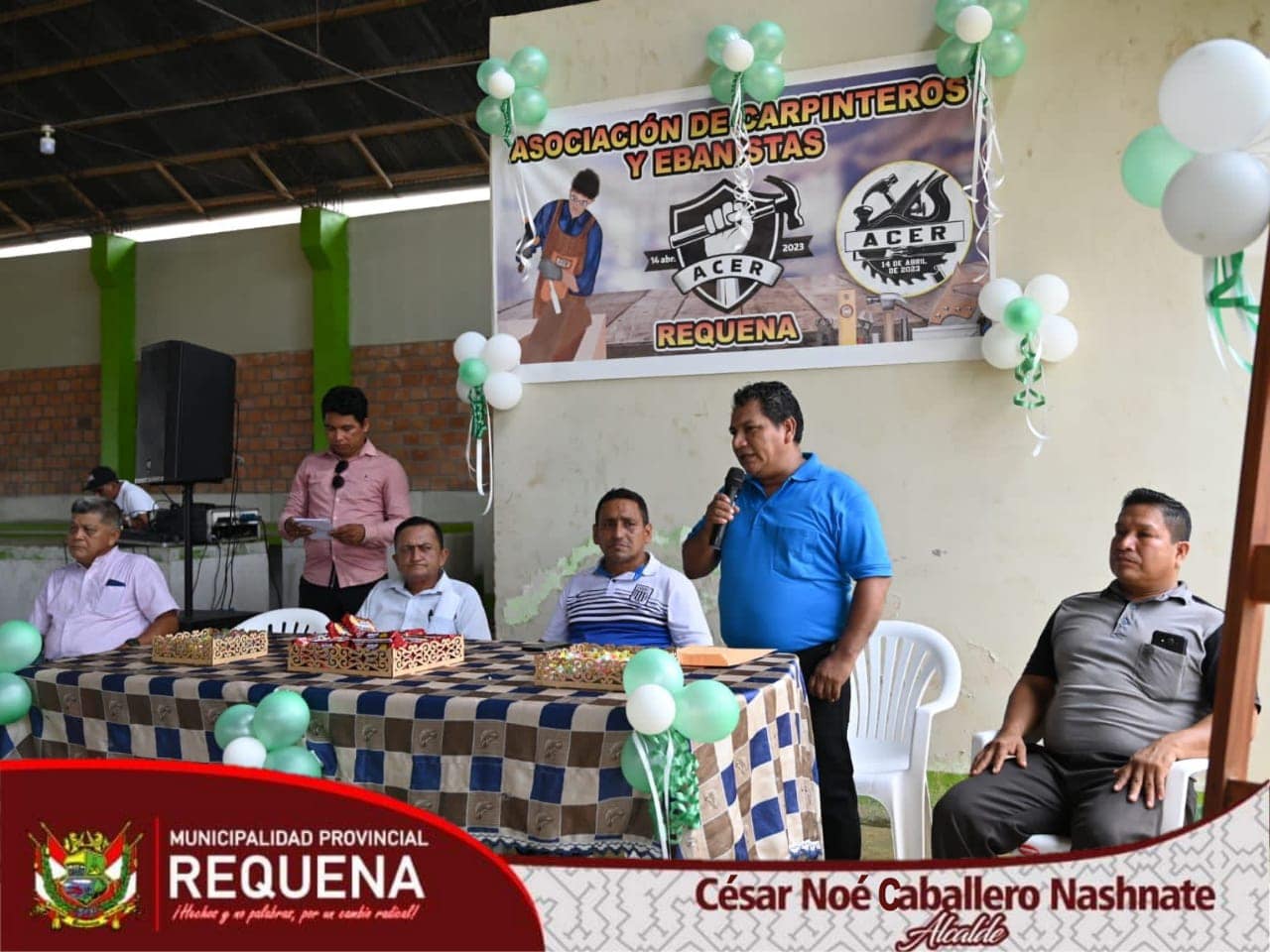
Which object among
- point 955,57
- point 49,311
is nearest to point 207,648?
point 955,57

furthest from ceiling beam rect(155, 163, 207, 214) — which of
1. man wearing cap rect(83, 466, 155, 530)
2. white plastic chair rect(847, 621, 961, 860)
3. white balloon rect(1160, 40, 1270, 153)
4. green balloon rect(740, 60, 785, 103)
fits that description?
white balloon rect(1160, 40, 1270, 153)

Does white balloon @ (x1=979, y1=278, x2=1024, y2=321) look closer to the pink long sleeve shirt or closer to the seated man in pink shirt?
the pink long sleeve shirt

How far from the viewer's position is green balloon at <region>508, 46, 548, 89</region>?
4.05m

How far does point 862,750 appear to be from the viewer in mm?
3074

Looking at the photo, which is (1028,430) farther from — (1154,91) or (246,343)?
(246,343)

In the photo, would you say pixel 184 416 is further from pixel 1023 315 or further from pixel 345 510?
pixel 1023 315

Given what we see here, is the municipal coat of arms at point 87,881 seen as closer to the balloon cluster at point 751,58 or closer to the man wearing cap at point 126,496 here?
the balloon cluster at point 751,58

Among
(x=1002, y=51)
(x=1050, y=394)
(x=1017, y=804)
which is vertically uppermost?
(x=1002, y=51)

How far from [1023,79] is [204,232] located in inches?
323

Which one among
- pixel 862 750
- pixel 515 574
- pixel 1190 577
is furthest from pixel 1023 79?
pixel 515 574

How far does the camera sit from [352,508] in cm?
414

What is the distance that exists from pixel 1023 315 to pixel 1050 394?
1.10 feet

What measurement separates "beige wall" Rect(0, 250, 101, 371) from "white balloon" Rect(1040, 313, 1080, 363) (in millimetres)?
9217

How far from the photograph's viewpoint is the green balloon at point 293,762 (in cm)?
210
